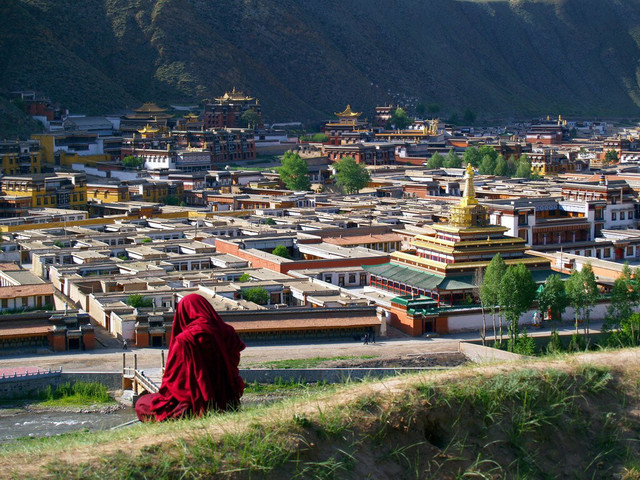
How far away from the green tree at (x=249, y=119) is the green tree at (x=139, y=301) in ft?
210

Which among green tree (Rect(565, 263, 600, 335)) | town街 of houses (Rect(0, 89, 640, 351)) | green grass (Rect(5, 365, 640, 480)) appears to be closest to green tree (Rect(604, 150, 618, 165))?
town街 of houses (Rect(0, 89, 640, 351))

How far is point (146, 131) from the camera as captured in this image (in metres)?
83.9

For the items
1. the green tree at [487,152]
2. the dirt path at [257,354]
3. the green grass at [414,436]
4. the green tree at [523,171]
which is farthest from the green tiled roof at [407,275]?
the green tree at [487,152]

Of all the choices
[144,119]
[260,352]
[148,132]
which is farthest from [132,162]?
[260,352]

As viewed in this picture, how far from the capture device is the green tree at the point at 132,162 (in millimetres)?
75875

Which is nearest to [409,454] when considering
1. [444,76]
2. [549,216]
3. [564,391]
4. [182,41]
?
[564,391]

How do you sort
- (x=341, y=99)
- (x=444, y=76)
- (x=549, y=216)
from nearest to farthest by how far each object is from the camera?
(x=549, y=216)
(x=341, y=99)
(x=444, y=76)

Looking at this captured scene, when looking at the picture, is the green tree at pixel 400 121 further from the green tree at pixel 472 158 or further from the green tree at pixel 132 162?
the green tree at pixel 132 162

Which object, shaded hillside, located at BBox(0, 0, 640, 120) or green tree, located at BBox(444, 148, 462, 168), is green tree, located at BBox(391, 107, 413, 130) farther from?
green tree, located at BBox(444, 148, 462, 168)

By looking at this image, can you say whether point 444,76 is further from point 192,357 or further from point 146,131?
point 192,357

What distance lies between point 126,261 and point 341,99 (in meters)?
89.6

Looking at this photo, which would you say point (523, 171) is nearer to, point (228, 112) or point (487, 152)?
point (487, 152)

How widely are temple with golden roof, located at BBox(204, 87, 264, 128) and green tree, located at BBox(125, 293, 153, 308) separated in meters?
63.8

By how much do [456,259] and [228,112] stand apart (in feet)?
218
